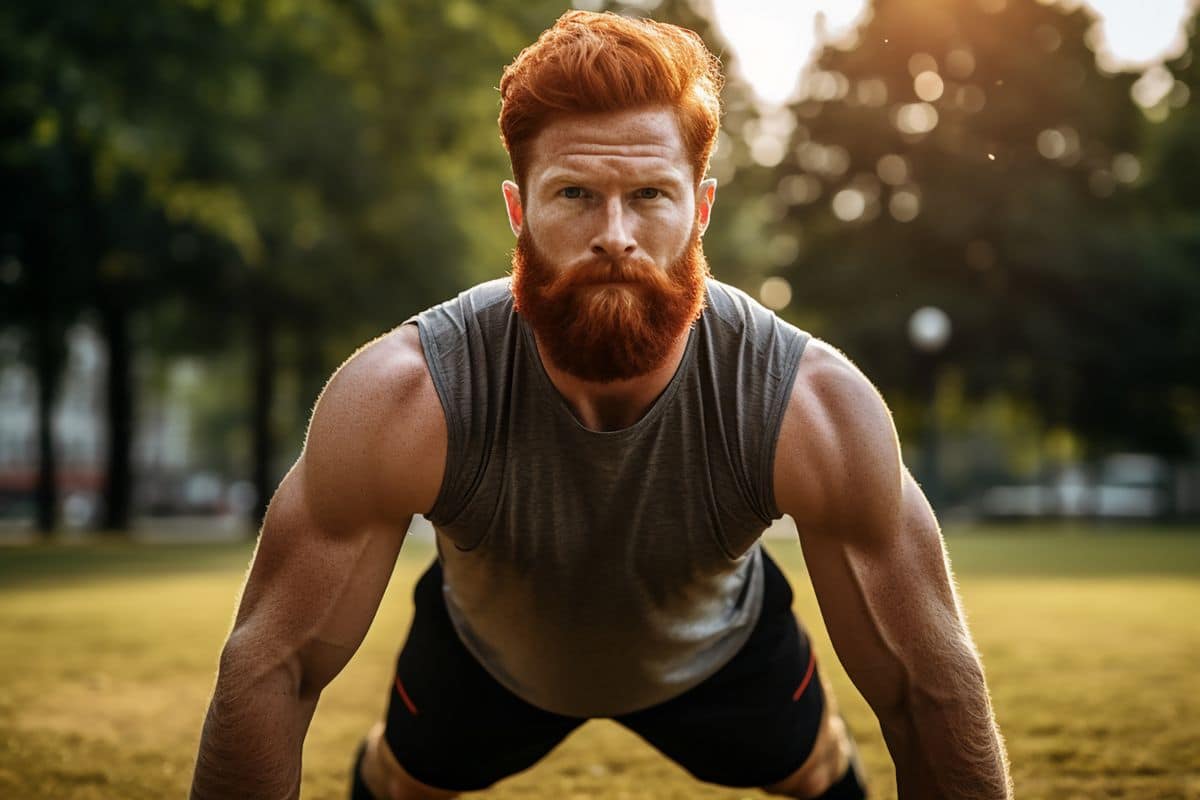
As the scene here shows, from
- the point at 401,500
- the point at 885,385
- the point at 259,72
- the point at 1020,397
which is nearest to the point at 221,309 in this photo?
the point at 259,72

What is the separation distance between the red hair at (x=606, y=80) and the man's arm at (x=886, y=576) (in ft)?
2.12

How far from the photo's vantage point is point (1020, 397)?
37875 millimetres

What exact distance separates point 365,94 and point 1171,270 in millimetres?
22135

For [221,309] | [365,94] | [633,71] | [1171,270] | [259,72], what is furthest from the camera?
[1171,270]

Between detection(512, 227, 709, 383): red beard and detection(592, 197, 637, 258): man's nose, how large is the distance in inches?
1.0

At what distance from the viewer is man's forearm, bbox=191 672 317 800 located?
3133 mm

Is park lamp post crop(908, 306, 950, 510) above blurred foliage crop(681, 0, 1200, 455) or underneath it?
underneath

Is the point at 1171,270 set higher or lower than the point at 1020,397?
higher

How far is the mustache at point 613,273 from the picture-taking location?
3.11m

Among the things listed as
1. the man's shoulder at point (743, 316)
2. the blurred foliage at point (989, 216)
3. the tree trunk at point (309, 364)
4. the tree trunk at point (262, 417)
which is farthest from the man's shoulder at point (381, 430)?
the blurred foliage at point (989, 216)

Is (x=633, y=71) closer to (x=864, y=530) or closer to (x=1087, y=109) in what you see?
(x=864, y=530)

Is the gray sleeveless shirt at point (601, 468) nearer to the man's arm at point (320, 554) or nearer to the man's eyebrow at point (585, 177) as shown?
the man's arm at point (320, 554)

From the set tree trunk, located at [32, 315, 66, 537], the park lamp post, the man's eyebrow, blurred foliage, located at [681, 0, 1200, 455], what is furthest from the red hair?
blurred foliage, located at [681, 0, 1200, 455]

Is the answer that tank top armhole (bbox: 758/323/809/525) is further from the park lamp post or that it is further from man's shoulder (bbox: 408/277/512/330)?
the park lamp post
